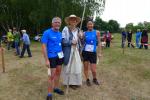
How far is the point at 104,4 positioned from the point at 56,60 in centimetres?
2927

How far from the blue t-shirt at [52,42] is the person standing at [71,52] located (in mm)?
429

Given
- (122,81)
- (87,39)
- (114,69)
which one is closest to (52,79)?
(87,39)

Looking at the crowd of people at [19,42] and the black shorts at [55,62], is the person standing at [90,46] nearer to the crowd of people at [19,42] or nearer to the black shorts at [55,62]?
the black shorts at [55,62]

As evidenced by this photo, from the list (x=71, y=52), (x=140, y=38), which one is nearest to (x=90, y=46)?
(x=71, y=52)

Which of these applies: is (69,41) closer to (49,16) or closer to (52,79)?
(52,79)

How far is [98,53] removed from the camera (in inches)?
297

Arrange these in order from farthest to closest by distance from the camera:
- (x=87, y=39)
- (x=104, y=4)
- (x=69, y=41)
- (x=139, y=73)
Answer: (x=104, y=4)
(x=139, y=73)
(x=87, y=39)
(x=69, y=41)

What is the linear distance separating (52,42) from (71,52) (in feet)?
2.56

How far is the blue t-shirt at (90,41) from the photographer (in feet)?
24.0

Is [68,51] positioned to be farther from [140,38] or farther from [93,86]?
[140,38]

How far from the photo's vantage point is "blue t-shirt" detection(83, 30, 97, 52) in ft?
24.0

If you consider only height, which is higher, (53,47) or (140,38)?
(53,47)

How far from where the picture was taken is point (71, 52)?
6.95 meters

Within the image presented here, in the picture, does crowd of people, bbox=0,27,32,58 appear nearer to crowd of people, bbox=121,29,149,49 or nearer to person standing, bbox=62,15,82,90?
crowd of people, bbox=121,29,149,49
